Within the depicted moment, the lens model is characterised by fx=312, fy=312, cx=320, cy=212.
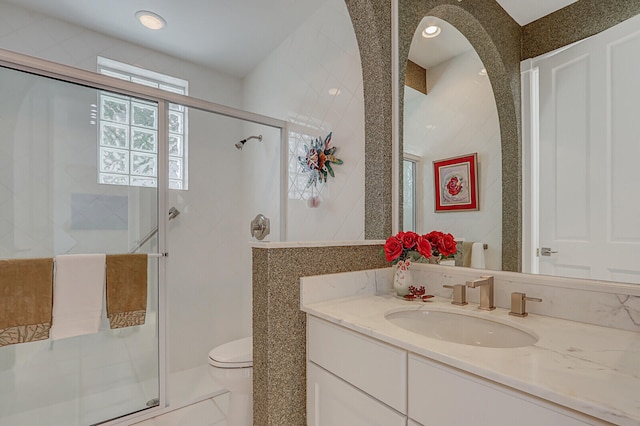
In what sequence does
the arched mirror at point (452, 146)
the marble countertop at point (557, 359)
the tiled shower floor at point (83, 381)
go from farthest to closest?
1. the tiled shower floor at point (83, 381)
2. the arched mirror at point (452, 146)
3. the marble countertop at point (557, 359)

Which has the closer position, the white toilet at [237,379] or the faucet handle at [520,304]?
the faucet handle at [520,304]

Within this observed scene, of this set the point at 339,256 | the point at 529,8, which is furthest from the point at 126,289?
the point at 529,8

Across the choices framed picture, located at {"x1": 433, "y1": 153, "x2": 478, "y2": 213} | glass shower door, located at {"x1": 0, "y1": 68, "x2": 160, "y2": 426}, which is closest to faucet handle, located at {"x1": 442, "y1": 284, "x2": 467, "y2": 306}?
framed picture, located at {"x1": 433, "y1": 153, "x2": 478, "y2": 213}

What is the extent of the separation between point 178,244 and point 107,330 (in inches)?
30.7

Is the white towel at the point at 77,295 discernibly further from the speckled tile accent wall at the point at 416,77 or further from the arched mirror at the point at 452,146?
the speckled tile accent wall at the point at 416,77

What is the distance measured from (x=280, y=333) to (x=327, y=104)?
54.5 inches

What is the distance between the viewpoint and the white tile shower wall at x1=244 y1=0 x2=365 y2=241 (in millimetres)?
1702

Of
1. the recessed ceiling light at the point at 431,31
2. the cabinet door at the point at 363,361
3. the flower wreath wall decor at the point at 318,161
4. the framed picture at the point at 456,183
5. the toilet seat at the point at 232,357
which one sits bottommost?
the toilet seat at the point at 232,357

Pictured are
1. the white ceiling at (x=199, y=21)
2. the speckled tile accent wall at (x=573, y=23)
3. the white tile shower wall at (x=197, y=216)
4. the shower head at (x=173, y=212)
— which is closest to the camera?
the speckled tile accent wall at (x=573, y=23)

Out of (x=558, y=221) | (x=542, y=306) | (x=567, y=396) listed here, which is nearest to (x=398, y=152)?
(x=558, y=221)

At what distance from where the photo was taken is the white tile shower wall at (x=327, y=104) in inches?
67.0

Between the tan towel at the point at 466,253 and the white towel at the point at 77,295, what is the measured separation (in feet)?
5.49

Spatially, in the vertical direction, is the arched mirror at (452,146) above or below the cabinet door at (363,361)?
above

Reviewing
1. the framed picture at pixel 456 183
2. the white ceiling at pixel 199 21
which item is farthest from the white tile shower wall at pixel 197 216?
the framed picture at pixel 456 183
